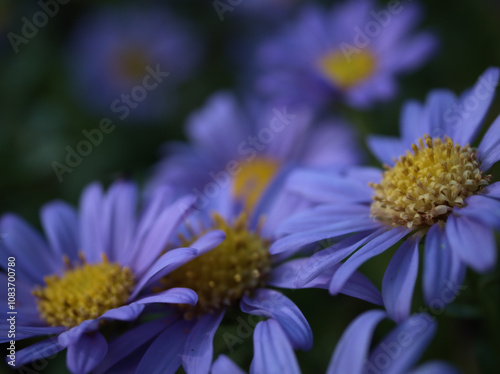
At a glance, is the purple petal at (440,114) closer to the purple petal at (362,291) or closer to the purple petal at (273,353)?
the purple petal at (362,291)

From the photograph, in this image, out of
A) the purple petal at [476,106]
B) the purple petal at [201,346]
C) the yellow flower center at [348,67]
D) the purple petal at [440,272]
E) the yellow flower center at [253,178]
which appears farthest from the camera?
the yellow flower center at [348,67]

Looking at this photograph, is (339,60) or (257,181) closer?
(257,181)

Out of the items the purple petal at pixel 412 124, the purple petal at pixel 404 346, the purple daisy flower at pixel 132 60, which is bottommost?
the purple petal at pixel 404 346

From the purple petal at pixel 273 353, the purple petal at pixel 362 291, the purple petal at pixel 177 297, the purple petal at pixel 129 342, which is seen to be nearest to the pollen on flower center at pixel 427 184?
the purple petal at pixel 362 291

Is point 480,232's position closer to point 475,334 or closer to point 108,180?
point 475,334

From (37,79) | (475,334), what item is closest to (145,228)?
(475,334)

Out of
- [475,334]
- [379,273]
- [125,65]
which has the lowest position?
[475,334]
